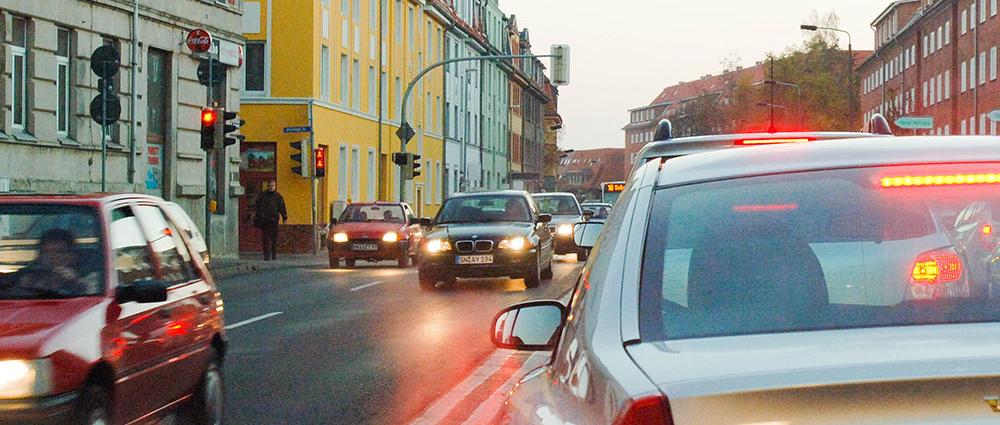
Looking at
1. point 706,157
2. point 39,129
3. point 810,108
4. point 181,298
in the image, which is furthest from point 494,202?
point 810,108

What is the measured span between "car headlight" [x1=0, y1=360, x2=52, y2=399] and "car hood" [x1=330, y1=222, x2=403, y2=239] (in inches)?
1071

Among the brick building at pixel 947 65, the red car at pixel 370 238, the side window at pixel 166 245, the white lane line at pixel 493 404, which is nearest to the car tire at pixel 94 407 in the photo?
the side window at pixel 166 245

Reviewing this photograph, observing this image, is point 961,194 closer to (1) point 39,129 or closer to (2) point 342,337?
(2) point 342,337

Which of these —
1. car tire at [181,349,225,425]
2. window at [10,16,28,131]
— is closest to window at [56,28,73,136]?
window at [10,16,28,131]

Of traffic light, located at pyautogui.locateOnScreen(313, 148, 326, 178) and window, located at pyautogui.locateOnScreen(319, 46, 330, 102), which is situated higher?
window, located at pyautogui.locateOnScreen(319, 46, 330, 102)

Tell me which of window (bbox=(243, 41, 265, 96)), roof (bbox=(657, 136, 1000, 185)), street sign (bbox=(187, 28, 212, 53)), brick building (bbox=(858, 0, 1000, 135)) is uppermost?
brick building (bbox=(858, 0, 1000, 135))

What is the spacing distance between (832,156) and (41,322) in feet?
13.3

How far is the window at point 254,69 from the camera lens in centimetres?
4559

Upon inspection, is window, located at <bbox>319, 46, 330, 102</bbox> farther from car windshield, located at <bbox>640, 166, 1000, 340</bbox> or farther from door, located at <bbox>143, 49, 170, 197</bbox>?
car windshield, located at <bbox>640, 166, 1000, 340</bbox>

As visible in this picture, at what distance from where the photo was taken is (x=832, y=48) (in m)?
129

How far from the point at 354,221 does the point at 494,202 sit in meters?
9.03

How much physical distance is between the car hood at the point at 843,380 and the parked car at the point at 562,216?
3568 cm

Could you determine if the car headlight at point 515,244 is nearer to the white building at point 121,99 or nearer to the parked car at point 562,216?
the white building at point 121,99

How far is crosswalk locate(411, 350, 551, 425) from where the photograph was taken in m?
9.04
